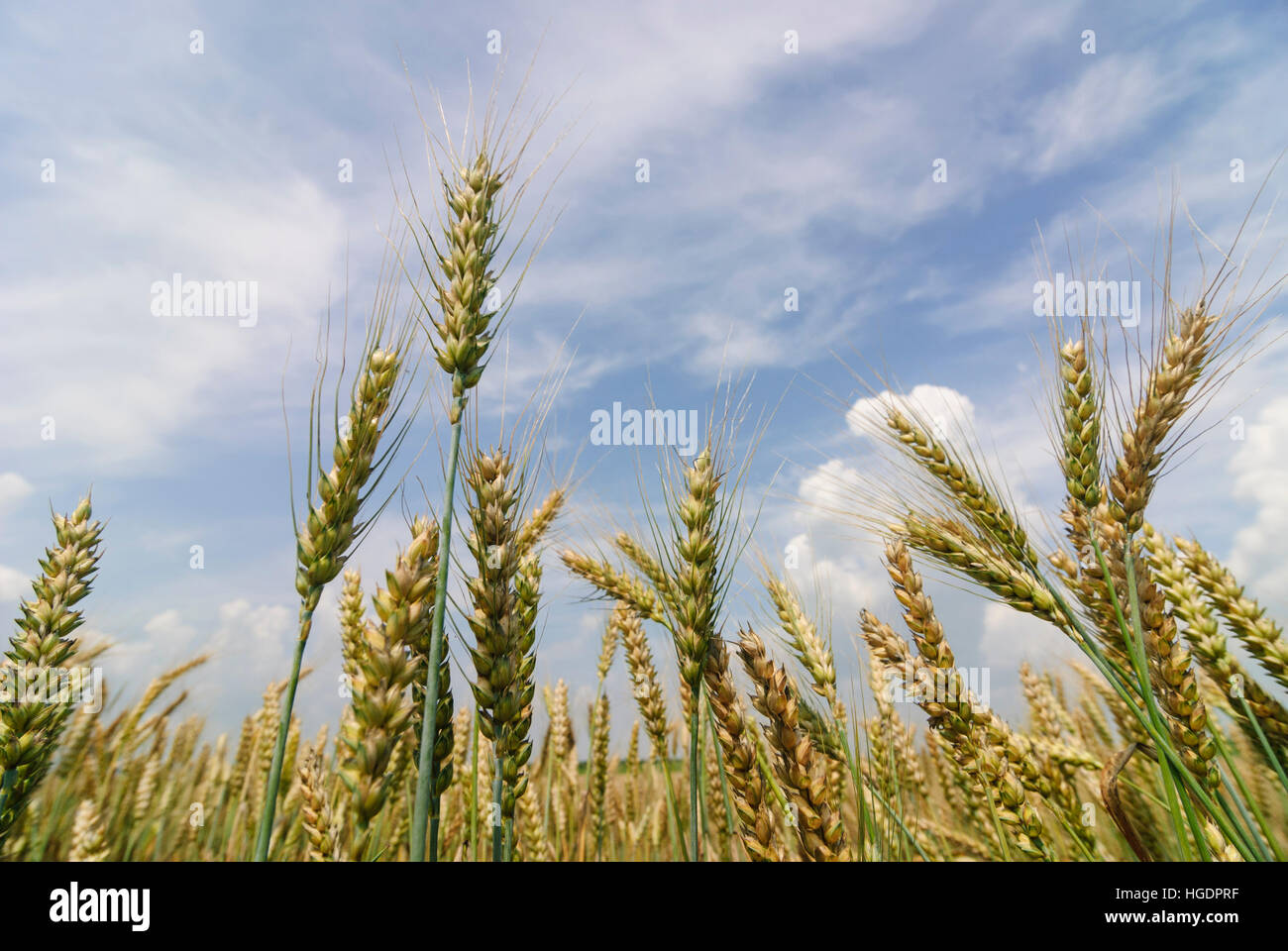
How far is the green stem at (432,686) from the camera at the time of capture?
126 centimetres

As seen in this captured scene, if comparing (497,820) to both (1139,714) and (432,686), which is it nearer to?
(432,686)

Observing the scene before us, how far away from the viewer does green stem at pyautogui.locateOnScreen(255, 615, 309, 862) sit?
1.22m

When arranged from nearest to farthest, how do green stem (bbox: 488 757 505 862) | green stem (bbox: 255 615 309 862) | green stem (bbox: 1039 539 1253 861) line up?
1. green stem (bbox: 255 615 309 862)
2. green stem (bbox: 488 757 505 862)
3. green stem (bbox: 1039 539 1253 861)

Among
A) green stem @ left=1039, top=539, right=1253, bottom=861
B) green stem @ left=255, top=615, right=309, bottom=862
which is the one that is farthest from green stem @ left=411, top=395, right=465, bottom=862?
green stem @ left=1039, top=539, right=1253, bottom=861

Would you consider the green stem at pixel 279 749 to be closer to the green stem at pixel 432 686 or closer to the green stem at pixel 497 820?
the green stem at pixel 432 686

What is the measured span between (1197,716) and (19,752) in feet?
13.1

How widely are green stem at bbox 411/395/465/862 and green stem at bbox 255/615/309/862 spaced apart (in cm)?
25

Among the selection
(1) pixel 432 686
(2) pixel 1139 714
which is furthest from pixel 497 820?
(2) pixel 1139 714

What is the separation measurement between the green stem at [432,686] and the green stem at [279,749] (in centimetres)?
25

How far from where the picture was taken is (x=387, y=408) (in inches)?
75.7

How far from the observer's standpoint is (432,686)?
1.34 meters

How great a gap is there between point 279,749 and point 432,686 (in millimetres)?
342

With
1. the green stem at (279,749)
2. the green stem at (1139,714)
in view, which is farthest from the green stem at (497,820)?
the green stem at (1139,714)

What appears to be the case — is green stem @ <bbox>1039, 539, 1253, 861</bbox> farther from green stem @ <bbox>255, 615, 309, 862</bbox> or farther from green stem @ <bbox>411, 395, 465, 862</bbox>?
green stem @ <bbox>255, 615, 309, 862</bbox>
